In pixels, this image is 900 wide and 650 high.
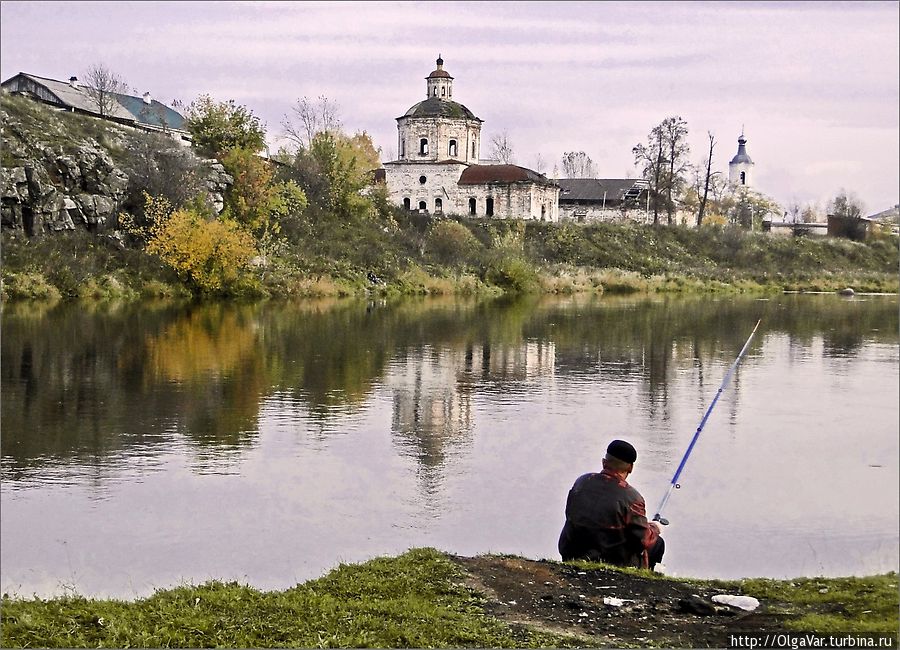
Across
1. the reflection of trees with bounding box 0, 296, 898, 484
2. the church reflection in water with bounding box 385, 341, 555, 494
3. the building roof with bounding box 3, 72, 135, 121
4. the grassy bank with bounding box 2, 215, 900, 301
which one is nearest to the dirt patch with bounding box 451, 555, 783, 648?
the church reflection in water with bounding box 385, 341, 555, 494

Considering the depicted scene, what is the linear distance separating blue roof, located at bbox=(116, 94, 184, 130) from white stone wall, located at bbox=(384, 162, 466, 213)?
20.0 meters

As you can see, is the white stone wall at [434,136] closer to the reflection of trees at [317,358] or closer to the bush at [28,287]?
the reflection of trees at [317,358]

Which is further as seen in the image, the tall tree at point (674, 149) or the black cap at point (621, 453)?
the tall tree at point (674, 149)

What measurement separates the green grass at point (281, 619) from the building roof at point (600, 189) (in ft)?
325

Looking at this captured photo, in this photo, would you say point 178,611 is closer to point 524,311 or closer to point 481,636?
point 481,636

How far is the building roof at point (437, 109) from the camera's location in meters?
90.9

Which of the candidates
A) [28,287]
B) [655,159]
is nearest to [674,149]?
[655,159]

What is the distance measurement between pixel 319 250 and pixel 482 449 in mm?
48837

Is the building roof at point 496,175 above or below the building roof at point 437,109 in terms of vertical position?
below

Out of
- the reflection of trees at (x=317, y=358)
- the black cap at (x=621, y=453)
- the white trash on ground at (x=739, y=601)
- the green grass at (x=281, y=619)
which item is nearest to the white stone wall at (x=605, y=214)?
the reflection of trees at (x=317, y=358)

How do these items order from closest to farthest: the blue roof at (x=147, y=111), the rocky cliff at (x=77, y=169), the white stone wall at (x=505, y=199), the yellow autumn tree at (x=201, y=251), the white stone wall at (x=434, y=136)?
the yellow autumn tree at (x=201, y=251) → the rocky cliff at (x=77, y=169) → the white stone wall at (x=505, y=199) → the white stone wall at (x=434, y=136) → the blue roof at (x=147, y=111)

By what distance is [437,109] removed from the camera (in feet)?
299

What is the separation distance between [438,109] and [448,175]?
5682 mm

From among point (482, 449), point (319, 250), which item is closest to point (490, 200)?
point (319, 250)
